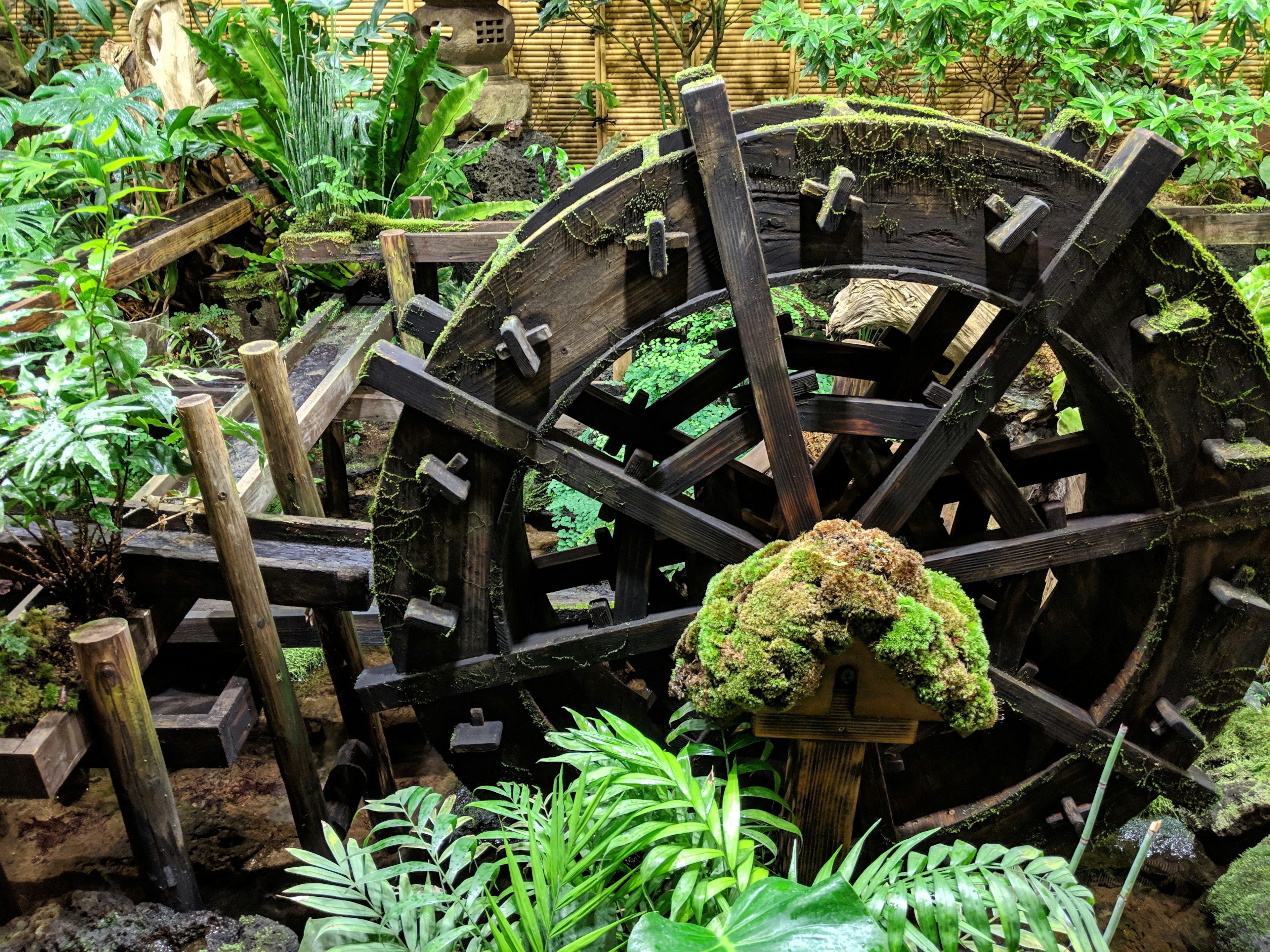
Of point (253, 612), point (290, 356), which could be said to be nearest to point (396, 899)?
point (253, 612)

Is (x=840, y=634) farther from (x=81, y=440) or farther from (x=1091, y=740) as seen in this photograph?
(x=81, y=440)

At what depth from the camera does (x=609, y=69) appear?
6.32 m

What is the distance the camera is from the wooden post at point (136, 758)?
2.49m

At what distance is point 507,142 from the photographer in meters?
6.51

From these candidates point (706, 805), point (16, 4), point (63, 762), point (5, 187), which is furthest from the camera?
point (16, 4)

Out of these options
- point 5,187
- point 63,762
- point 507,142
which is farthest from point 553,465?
point 507,142

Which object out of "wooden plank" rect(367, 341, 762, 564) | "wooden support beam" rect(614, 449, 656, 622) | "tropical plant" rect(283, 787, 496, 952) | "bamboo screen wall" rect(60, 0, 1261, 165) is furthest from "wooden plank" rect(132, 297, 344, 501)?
"bamboo screen wall" rect(60, 0, 1261, 165)

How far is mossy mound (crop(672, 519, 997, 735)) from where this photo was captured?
1.84 metres

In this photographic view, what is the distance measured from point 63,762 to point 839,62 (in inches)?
202

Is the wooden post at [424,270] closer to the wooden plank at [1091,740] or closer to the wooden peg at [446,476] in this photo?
the wooden peg at [446,476]

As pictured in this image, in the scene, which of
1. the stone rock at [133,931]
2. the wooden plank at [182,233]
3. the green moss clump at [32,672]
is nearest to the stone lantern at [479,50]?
the wooden plank at [182,233]

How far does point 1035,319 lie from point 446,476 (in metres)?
1.73

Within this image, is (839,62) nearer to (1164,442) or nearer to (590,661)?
(1164,442)

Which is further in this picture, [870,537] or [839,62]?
[839,62]
